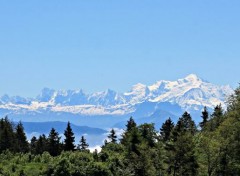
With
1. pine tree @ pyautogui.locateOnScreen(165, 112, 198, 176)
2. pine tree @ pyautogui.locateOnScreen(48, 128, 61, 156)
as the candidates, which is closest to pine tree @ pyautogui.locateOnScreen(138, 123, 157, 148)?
pine tree @ pyautogui.locateOnScreen(165, 112, 198, 176)

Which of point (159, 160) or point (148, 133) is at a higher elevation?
point (148, 133)

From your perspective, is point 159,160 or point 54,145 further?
point 54,145

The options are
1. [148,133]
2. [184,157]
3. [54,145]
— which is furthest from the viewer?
[54,145]

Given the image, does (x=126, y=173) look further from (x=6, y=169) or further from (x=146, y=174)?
(x=6, y=169)

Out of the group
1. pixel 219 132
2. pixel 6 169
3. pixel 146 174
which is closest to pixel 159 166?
pixel 146 174

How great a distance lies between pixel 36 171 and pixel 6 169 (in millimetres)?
3884

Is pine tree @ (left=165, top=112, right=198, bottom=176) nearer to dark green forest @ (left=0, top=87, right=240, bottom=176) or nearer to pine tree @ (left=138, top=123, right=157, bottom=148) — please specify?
dark green forest @ (left=0, top=87, right=240, bottom=176)

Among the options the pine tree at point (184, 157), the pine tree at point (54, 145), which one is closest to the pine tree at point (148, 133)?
the pine tree at point (184, 157)

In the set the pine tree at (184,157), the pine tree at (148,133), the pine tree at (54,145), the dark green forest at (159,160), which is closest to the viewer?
the dark green forest at (159,160)

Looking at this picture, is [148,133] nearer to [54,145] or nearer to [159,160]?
[159,160]

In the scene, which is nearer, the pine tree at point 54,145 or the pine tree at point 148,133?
the pine tree at point 148,133

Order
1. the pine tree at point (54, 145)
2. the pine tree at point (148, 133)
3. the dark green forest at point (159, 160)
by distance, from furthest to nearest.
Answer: the pine tree at point (54, 145) → the pine tree at point (148, 133) → the dark green forest at point (159, 160)

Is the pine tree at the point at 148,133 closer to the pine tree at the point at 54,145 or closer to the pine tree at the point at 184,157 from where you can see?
the pine tree at the point at 184,157

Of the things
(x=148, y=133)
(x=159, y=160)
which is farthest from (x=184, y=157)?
(x=148, y=133)
